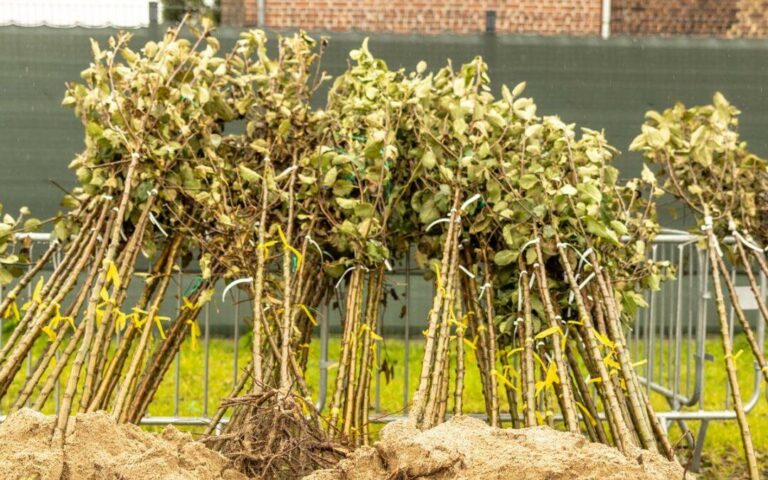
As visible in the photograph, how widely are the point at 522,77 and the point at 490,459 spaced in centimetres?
564

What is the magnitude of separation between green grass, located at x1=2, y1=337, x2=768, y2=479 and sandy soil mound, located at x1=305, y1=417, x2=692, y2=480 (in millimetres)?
2555

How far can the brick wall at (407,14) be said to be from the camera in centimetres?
1078

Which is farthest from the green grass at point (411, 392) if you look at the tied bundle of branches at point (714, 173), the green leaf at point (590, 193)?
the green leaf at point (590, 193)

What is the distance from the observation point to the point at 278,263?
421cm

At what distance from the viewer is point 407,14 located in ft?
35.6

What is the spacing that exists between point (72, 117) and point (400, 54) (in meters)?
2.44

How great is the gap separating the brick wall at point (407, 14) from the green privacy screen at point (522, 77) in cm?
280

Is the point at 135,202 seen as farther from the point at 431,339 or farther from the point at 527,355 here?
the point at 527,355

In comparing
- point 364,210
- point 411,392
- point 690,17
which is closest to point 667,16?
point 690,17

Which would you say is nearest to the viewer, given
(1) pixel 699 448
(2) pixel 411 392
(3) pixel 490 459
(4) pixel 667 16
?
(3) pixel 490 459

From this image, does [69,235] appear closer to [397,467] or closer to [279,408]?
[279,408]

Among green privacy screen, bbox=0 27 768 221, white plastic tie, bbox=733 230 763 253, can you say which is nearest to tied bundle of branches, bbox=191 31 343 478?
white plastic tie, bbox=733 230 763 253

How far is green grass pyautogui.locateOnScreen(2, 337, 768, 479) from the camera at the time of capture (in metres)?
5.77

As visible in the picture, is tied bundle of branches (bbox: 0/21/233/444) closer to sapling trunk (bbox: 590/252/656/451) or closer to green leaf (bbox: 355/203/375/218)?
green leaf (bbox: 355/203/375/218)
